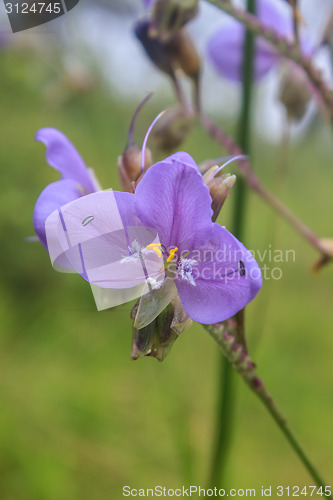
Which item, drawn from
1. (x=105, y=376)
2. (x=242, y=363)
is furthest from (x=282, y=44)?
(x=105, y=376)

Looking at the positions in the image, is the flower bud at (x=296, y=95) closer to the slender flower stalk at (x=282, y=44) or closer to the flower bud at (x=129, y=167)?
the slender flower stalk at (x=282, y=44)

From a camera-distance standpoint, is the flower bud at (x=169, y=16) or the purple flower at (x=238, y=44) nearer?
the flower bud at (x=169, y=16)

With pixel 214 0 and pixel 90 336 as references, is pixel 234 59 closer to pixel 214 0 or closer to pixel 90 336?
pixel 214 0

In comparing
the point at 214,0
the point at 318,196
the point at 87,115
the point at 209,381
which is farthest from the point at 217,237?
the point at 318,196

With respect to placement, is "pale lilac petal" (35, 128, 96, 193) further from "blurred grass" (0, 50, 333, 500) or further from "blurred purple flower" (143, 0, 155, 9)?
"blurred grass" (0, 50, 333, 500)

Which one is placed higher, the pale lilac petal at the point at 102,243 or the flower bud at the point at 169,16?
the flower bud at the point at 169,16

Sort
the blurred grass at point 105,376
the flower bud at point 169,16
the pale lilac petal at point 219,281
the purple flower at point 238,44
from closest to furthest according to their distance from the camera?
the pale lilac petal at point 219,281, the flower bud at point 169,16, the purple flower at point 238,44, the blurred grass at point 105,376

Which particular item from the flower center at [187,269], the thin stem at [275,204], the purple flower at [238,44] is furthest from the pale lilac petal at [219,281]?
the purple flower at [238,44]
